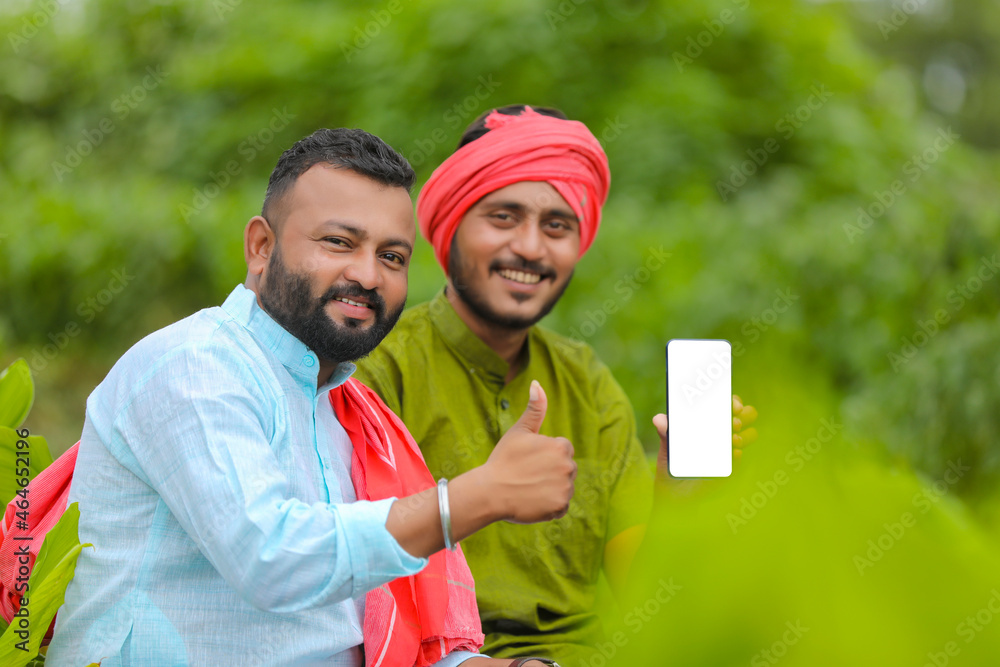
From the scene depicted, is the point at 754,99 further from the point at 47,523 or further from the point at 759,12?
the point at 47,523

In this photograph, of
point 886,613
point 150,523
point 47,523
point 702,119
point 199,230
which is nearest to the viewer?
point 886,613

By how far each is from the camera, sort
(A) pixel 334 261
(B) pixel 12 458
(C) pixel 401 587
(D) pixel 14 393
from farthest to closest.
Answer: (D) pixel 14 393, (B) pixel 12 458, (C) pixel 401 587, (A) pixel 334 261

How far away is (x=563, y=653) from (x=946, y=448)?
1509 mm

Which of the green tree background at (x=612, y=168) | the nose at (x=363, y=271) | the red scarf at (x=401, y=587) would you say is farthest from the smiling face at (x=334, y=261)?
the green tree background at (x=612, y=168)

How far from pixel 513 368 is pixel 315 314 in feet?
3.19

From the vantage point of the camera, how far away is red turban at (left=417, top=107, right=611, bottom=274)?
7.43 ft

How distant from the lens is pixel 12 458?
185 centimetres

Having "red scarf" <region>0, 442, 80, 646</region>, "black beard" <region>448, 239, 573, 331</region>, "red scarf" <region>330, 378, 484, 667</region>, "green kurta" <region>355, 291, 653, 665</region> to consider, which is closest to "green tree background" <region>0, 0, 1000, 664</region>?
"green kurta" <region>355, 291, 653, 665</region>

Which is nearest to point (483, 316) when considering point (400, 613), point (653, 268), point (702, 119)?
point (400, 613)

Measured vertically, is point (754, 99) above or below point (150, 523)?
above

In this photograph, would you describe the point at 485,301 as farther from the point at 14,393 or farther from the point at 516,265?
the point at 14,393

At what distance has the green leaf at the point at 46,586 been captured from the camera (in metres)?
1.43

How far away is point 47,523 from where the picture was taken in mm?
1576

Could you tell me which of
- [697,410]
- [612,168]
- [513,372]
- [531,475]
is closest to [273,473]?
[531,475]
